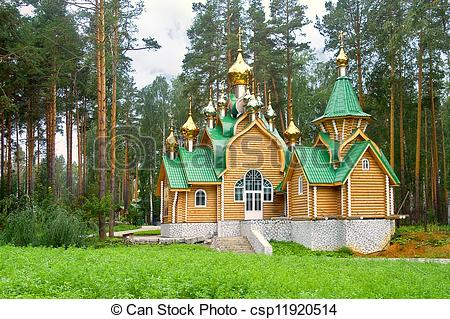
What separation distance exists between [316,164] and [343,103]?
2.61 m

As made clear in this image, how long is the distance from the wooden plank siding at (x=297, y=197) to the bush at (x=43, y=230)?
826cm

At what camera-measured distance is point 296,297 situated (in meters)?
6.90

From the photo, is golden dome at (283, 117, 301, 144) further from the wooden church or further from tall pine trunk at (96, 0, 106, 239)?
tall pine trunk at (96, 0, 106, 239)

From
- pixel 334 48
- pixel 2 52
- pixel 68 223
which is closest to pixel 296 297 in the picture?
pixel 68 223

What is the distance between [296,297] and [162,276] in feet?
7.25

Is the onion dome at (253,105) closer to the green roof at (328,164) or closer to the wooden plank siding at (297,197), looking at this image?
the green roof at (328,164)

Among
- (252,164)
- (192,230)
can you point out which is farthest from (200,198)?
(252,164)

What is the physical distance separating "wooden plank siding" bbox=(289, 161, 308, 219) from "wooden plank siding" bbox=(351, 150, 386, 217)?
1.70 metres

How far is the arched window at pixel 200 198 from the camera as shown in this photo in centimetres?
2034

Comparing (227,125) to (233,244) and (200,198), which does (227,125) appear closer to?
(200,198)

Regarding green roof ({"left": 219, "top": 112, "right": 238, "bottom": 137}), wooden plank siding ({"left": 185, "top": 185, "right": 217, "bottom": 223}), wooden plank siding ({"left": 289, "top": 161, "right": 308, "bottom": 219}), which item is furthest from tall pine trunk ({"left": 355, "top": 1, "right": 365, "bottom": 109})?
wooden plank siding ({"left": 185, "top": 185, "right": 217, "bottom": 223})

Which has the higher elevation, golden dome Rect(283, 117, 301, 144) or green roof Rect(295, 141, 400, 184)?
golden dome Rect(283, 117, 301, 144)

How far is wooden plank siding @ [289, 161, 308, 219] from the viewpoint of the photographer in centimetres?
1861

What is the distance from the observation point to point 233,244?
17812 millimetres
